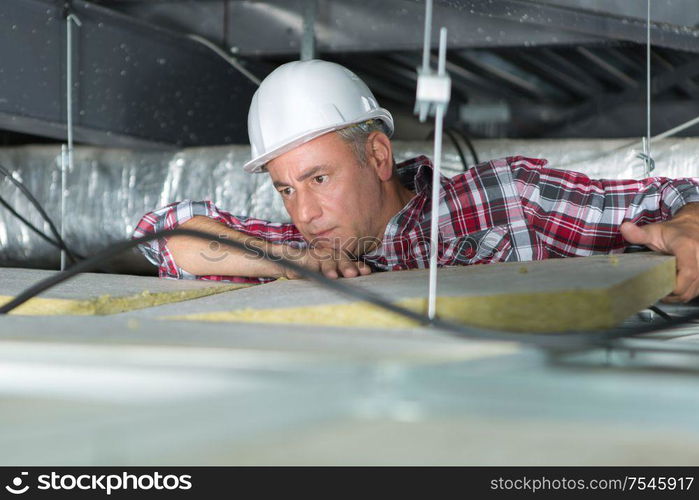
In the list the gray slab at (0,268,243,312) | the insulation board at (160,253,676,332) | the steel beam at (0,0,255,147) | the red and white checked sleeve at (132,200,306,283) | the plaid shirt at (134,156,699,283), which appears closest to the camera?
the insulation board at (160,253,676,332)

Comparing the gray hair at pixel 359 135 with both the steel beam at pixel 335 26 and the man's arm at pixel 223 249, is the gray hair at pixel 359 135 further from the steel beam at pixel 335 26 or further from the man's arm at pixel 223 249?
the steel beam at pixel 335 26

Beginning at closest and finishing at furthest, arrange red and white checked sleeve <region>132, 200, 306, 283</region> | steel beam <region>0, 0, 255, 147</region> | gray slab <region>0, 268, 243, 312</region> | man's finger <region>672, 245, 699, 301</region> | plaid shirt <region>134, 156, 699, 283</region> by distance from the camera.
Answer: gray slab <region>0, 268, 243, 312</region> < man's finger <region>672, 245, 699, 301</region> < plaid shirt <region>134, 156, 699, 283</region> < red and white checked sleeve <region>132, 200, 306, 283</region> < steel beam <region>0, 0, 255, 147</region>

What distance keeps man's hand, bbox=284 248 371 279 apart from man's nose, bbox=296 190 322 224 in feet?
0.22

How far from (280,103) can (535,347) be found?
3.62 feet

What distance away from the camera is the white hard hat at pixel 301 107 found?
1.52 m

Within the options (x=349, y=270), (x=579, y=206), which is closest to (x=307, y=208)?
(x=349, y=270)

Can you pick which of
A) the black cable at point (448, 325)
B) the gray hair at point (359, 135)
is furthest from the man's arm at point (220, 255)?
the black cable at point (448, 325)

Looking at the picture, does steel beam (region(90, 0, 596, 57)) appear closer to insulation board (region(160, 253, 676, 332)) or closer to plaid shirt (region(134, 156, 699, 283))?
plaid shirt (region(134, 156, 699, 283))

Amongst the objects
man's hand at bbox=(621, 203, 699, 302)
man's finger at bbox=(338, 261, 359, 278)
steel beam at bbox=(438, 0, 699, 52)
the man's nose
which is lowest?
man's finger at bbox=(338, 261, 359, 278)

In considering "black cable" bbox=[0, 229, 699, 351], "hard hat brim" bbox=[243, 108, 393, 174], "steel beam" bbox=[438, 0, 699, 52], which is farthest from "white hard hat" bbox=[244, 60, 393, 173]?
"black cable" bbox=[0, 229, 699, 351]

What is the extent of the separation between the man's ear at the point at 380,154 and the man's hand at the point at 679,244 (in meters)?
0.56

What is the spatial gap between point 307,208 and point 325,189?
0.05m

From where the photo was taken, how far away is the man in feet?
5.03

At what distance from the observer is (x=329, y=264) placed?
1.37 metres
